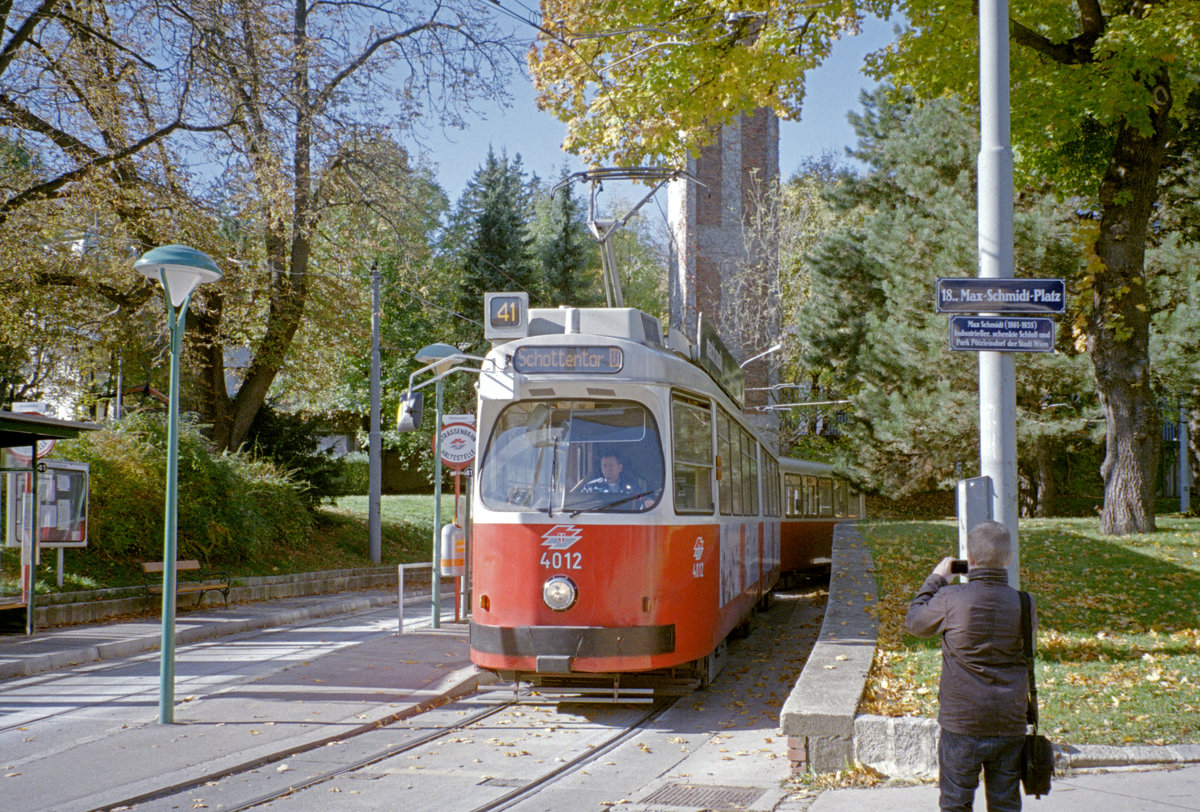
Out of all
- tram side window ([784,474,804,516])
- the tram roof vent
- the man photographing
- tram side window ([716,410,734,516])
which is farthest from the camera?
tram side window ([784,474,804,516])

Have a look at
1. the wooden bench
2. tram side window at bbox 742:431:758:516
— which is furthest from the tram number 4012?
the wooden bench

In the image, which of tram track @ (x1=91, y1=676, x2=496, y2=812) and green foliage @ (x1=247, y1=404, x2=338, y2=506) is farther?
green foliage @ (x1=247, y1=404, x2=338, y2=506)

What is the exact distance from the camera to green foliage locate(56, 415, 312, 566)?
1841cm

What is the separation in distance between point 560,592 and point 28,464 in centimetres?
885

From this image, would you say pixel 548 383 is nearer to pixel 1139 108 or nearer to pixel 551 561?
pixel 551 561

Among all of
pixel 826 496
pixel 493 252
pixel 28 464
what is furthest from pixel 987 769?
pixel 493 252

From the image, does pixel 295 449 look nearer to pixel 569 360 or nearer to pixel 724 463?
pixel 724 463

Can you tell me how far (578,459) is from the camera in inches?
354

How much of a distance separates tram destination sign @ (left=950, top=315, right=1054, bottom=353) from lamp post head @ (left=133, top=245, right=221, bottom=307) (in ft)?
19.6

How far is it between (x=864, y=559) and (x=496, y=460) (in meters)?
8.00

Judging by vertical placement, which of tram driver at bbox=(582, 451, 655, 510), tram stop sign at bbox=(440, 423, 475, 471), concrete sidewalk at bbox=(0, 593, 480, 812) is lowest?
concrete sidewalk at bbox=(0, 593, 480, 812)

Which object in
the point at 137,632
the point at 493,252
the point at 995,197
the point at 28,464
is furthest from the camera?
the point at 493,252

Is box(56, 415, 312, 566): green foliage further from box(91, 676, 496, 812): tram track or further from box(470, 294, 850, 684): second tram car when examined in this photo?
box(470, 294, 850, 684): second tram car

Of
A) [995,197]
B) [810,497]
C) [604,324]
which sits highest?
[995,197]
